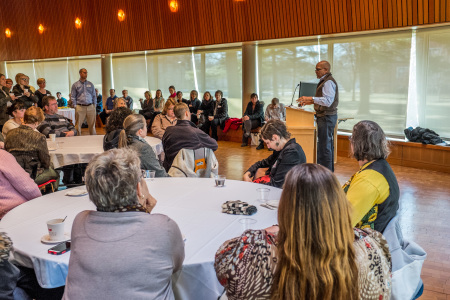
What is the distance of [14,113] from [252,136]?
5808 mm

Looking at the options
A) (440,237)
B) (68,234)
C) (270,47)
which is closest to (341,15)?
(270,47)

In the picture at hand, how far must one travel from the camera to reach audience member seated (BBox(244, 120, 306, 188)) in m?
3.68

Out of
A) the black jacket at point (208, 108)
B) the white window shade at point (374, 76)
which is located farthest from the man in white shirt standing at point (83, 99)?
the white window shade at point (374, 76)

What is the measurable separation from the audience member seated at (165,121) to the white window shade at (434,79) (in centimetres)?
500

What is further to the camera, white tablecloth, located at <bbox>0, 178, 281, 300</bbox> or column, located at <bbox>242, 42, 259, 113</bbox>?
column, located at <bbox>242, 42, 259, 113</bbox>

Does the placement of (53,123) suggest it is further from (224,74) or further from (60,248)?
(224,74)

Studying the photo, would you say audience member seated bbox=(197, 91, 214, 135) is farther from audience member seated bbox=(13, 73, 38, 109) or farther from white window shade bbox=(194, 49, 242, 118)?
audience member seated bbox=(13, 73, 38, 109)

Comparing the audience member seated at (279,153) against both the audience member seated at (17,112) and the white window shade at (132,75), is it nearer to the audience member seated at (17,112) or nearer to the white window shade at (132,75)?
the audience member seated at (17,112)

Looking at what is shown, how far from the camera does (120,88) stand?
50.9 ft

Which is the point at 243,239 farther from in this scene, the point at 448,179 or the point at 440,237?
the point at 448,179

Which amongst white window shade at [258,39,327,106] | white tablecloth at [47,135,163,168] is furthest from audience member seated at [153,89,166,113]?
white tablecloth at [47,135,163,168]

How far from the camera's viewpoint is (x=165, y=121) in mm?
6715

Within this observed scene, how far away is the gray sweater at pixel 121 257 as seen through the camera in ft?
5.15

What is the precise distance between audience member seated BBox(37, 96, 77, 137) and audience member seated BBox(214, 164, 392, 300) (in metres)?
5.60
